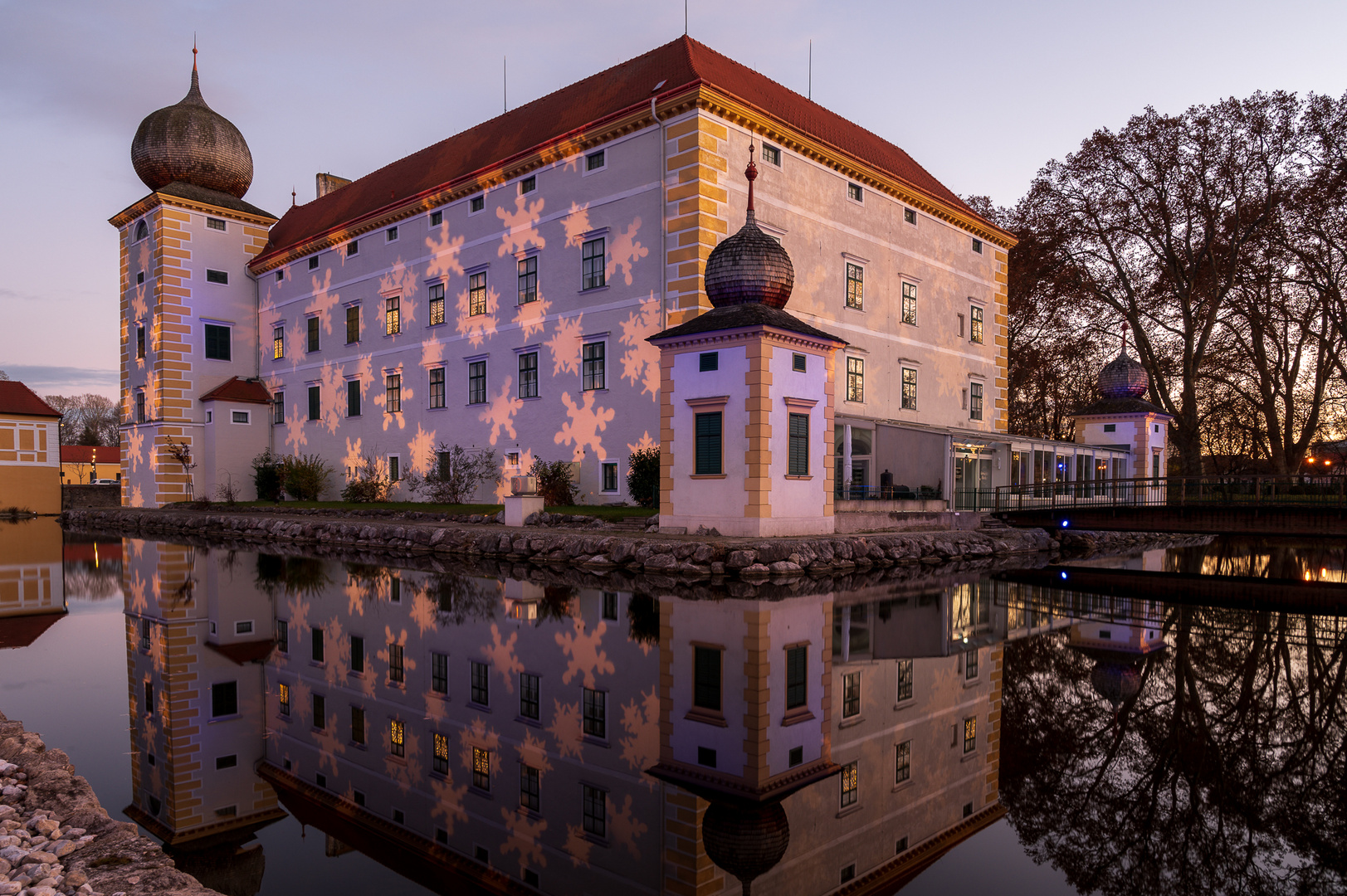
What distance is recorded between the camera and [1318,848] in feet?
14.1

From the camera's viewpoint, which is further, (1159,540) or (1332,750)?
(1159,540)

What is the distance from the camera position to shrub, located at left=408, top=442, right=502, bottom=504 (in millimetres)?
28047

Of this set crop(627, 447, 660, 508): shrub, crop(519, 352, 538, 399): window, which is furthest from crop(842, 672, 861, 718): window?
crop(519, 352, 538, 399): window

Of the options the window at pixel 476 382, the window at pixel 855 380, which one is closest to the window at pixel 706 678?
the window at pixel 855 380

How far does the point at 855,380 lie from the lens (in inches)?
1053

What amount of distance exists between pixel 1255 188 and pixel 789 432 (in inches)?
949

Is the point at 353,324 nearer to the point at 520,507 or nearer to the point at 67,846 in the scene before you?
the point at 520,507

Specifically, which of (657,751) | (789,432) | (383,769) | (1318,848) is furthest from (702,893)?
(789,432)

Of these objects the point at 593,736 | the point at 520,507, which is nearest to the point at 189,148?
Answer: the point at 520,507

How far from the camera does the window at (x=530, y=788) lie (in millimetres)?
4977

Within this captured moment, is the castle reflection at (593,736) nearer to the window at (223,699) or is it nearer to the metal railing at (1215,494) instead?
the window at (223,699)

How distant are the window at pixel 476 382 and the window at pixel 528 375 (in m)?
1.91

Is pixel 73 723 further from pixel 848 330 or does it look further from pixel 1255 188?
pixel 1255 188

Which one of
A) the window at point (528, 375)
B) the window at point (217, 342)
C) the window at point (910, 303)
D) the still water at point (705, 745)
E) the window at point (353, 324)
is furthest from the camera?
the window at point (217, 342)
